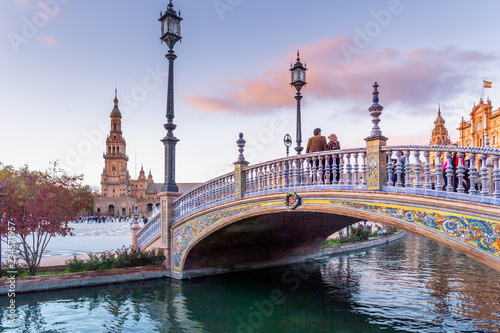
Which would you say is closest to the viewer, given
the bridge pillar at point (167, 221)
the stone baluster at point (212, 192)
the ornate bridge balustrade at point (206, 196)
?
the ornate bridge balustrade at point (206, 196)

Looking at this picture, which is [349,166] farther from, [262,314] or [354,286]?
[354,286]

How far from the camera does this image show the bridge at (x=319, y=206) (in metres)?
6.99

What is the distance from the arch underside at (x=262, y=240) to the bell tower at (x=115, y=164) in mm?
105409

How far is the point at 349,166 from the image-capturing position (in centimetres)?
942

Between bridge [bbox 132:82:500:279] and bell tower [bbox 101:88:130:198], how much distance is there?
346 feet

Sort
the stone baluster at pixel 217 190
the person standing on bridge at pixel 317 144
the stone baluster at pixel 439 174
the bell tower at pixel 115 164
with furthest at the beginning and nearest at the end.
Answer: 1. the bell tower at pixel 115 164
2. the stone baluster at pixel 217 190
3. the person standing on bridge at pixel 317 144
4. the stone baluster at pixel 439 174

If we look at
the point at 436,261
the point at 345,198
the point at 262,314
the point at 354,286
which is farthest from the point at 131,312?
the point at 436,261

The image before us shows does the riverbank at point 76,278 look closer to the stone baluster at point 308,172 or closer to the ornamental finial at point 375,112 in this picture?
the stone baluster at point 308,172

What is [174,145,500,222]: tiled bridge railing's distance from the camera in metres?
6.95

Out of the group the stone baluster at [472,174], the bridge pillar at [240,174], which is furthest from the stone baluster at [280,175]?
the stone baluster at [472,174]

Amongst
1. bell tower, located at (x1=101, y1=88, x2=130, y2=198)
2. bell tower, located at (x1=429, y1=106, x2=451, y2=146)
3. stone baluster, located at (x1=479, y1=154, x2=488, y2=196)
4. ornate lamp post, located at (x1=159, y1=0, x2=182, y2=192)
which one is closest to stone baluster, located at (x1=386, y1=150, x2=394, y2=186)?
stone baluster, located at (x1=479, y1=154, x2=488, y2=196)

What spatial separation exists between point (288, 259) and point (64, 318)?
36.8ft

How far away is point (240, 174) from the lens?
41.7 feet

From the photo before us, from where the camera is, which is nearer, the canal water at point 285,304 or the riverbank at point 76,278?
the canal water at point 285,304
